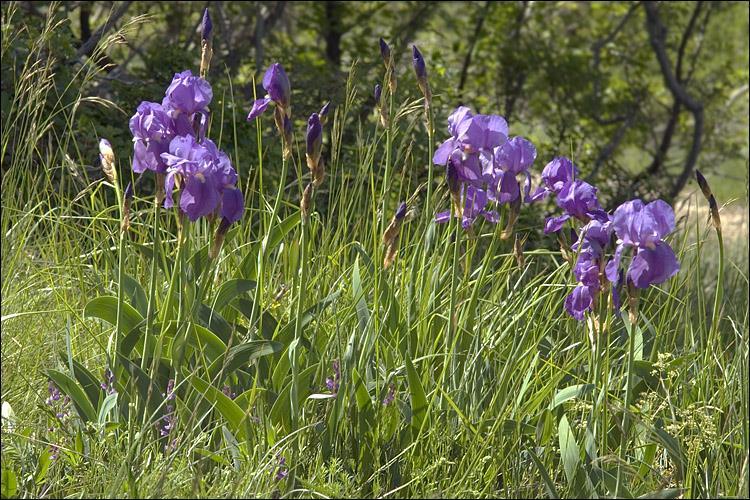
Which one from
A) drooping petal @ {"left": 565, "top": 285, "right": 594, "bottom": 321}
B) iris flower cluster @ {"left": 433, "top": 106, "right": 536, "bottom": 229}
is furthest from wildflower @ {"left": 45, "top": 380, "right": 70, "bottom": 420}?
drooping petal @ {"left": 565, "top": 285, "right": 594, "bottom": 321}

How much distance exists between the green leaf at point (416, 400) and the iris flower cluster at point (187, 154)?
1.48ft

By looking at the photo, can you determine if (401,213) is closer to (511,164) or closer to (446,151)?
(446,151)

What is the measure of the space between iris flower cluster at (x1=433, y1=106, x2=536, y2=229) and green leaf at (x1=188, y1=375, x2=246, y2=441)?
563 millimetres

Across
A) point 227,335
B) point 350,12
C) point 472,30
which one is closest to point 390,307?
point 227,335

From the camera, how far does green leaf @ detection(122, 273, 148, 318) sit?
6.82ft

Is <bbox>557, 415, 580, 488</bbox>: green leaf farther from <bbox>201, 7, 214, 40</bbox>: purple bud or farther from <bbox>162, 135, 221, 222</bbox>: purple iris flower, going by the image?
<bbox>201, 7, 214, 40</bbox>: purple bud

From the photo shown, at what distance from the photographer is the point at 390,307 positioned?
2.10 m

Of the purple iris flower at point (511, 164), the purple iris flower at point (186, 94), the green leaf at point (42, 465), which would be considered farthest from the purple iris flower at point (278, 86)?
the green leaf at point (42, 465)

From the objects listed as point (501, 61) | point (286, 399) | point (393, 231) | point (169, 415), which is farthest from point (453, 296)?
point (501, 61)

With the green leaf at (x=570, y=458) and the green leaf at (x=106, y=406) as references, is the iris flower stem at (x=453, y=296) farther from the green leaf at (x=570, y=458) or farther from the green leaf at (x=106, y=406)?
the green leaf at (x=106, y=406)

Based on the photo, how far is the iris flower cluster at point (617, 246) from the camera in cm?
169

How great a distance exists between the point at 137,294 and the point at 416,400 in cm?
62

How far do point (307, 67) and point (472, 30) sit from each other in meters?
2.16

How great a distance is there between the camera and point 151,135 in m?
1.79
